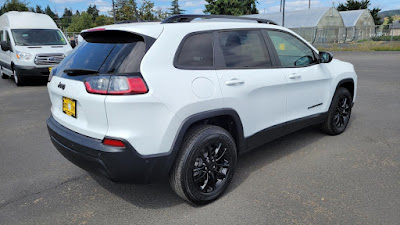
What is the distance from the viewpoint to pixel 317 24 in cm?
4006

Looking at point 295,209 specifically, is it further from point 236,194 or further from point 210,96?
point 210,96

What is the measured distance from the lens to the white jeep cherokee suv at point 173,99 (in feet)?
8.14

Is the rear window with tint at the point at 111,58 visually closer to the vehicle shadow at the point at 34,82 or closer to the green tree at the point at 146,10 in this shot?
the vehicle shadow at the point at 34,82

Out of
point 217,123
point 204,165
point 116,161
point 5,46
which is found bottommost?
point 204,165

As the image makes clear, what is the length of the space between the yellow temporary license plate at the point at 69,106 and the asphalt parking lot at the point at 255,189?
0.88 m

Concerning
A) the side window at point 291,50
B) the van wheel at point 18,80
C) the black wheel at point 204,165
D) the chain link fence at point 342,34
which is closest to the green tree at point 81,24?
the chain link fence at point 342,34

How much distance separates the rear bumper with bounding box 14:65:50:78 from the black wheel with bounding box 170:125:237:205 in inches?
352

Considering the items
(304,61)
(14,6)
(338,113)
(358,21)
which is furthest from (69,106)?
(358,21)

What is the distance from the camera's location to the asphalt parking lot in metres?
2.77

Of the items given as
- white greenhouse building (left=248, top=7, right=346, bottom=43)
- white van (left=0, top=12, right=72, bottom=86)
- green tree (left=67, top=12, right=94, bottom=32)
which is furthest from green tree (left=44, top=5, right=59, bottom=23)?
white van (left=0, top=12, right=72, bottom=86)

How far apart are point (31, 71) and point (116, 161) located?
29.7ft

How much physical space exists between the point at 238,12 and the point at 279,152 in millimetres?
51027

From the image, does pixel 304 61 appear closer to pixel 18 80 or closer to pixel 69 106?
pixel 69 106

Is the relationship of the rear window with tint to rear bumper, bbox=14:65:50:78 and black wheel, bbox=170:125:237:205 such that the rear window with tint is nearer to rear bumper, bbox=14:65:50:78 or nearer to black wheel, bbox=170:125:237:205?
black wheel, bbox=170:125:237:205
